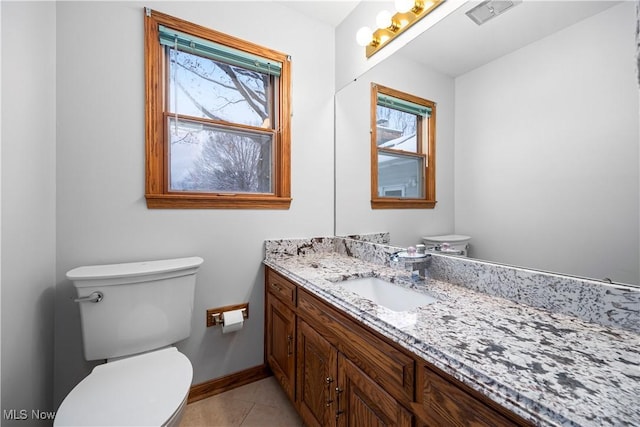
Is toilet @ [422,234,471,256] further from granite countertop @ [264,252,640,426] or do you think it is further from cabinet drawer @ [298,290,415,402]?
cabinet drawer @ [298,290,415,402]

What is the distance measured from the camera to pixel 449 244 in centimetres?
123

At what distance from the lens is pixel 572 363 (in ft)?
1.88

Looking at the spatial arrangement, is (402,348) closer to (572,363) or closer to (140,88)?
(572,363)

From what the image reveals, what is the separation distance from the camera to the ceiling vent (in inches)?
39.0

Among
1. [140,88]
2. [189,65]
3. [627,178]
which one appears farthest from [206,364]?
[627,178]

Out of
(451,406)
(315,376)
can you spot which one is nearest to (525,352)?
(451,406)

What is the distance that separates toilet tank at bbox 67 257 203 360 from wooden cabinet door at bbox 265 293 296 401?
1.59 feet

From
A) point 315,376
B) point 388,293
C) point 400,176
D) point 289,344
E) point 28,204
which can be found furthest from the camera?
point 400,176

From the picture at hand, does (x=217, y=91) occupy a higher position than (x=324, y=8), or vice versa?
(x=324, y=8)

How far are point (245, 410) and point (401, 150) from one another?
174 cm

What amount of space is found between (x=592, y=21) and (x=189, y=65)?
184cm

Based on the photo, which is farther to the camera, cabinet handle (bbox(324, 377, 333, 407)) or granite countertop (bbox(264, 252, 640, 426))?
cabinet handle (bbox(324, 377, 333, 407))

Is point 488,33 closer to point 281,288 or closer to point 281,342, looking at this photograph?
point 281,288

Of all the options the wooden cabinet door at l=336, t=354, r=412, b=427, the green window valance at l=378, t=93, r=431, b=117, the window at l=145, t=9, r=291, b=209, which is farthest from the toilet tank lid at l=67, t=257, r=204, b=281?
the green window valance at l=378, t=93, r=431, b=117
